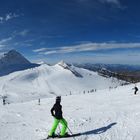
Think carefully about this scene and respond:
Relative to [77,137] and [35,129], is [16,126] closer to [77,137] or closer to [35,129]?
[35,129]

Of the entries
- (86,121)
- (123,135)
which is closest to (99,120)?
(86,121)

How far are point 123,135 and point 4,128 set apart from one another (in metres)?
9.66

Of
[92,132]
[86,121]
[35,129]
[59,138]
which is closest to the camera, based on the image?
[59,138]

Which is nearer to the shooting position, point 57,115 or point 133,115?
point 57,115

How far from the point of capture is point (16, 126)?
23062mm

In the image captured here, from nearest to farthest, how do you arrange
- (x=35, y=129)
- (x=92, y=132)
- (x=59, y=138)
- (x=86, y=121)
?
1. (x=59, y=138)
2. (x=92, y=132)
3. (x=35, y=129)
4. (x=86, y=121)

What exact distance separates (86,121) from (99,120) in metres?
1.10

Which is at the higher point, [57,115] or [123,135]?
[57,115]

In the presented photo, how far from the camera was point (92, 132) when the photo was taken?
18.5 metres

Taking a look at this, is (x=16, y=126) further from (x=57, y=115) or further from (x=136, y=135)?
(x=136, y=135)

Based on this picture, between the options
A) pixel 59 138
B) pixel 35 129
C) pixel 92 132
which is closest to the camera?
pixel 59 138

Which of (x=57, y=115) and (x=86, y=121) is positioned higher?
(x=57, y=115)

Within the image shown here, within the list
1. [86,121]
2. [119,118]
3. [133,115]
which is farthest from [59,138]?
[133,115]

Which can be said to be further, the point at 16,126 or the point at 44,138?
the point at 16,126
